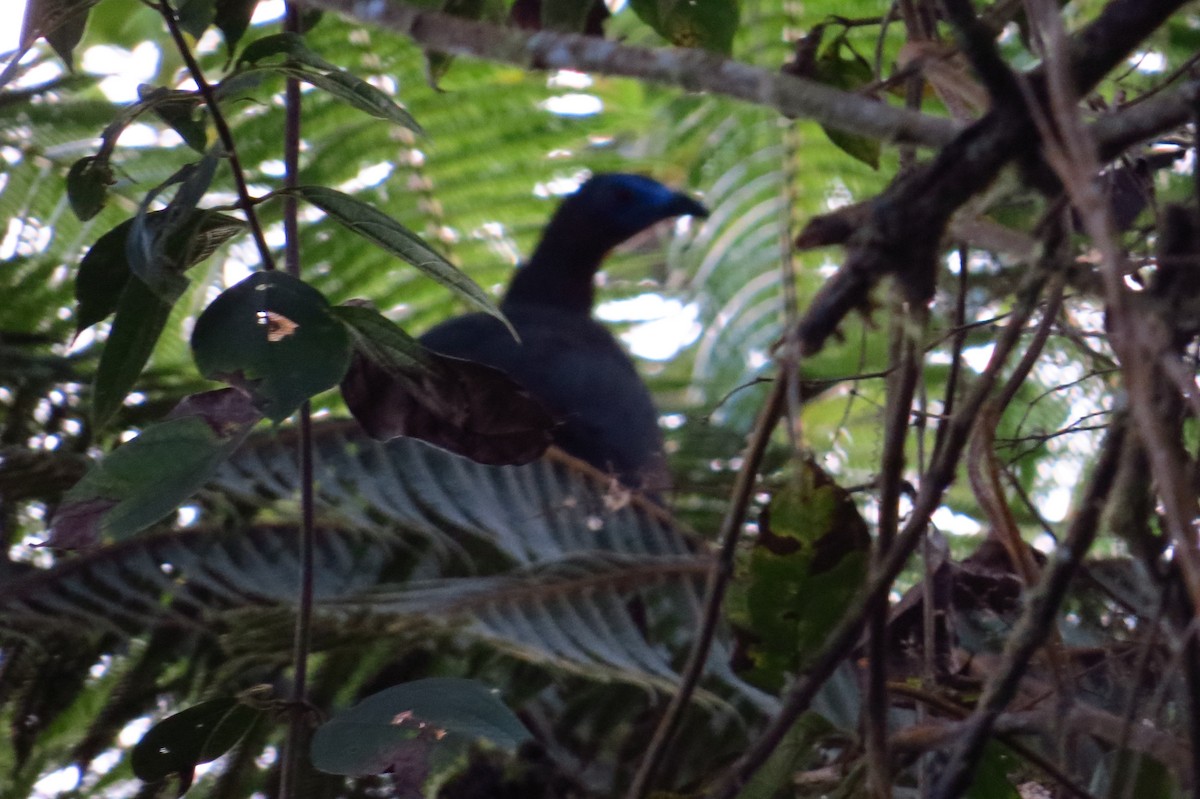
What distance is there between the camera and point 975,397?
2.24 ft

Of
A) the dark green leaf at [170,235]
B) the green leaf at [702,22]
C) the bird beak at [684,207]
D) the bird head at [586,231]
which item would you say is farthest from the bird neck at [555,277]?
the dark green leaf at [170,235]

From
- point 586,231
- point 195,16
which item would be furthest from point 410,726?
point 586,231

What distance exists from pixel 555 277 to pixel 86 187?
2699mm

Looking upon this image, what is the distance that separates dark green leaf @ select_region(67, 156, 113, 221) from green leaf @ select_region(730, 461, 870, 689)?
490mm

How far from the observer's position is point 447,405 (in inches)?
35.6

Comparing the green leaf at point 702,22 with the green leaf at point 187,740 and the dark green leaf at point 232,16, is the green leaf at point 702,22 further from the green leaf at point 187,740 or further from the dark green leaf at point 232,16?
the green leaf at point 187,740

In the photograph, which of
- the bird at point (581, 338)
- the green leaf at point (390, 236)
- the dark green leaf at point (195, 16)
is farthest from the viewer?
the bird at point (581, 338)

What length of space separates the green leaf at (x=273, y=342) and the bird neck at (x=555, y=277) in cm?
277

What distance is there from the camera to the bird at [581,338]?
8.41 feet

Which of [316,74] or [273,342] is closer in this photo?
[273,342]

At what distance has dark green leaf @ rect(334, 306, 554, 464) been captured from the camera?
0.90 m

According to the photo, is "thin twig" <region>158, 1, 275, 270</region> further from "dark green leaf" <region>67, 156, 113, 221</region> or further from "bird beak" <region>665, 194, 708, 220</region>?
"bird beak" <region>665, 194, 708, 220</region>

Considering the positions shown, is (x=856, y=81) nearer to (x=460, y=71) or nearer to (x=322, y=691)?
(x=322, y=691)

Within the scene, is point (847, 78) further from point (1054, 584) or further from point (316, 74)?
point (1054, 584)
